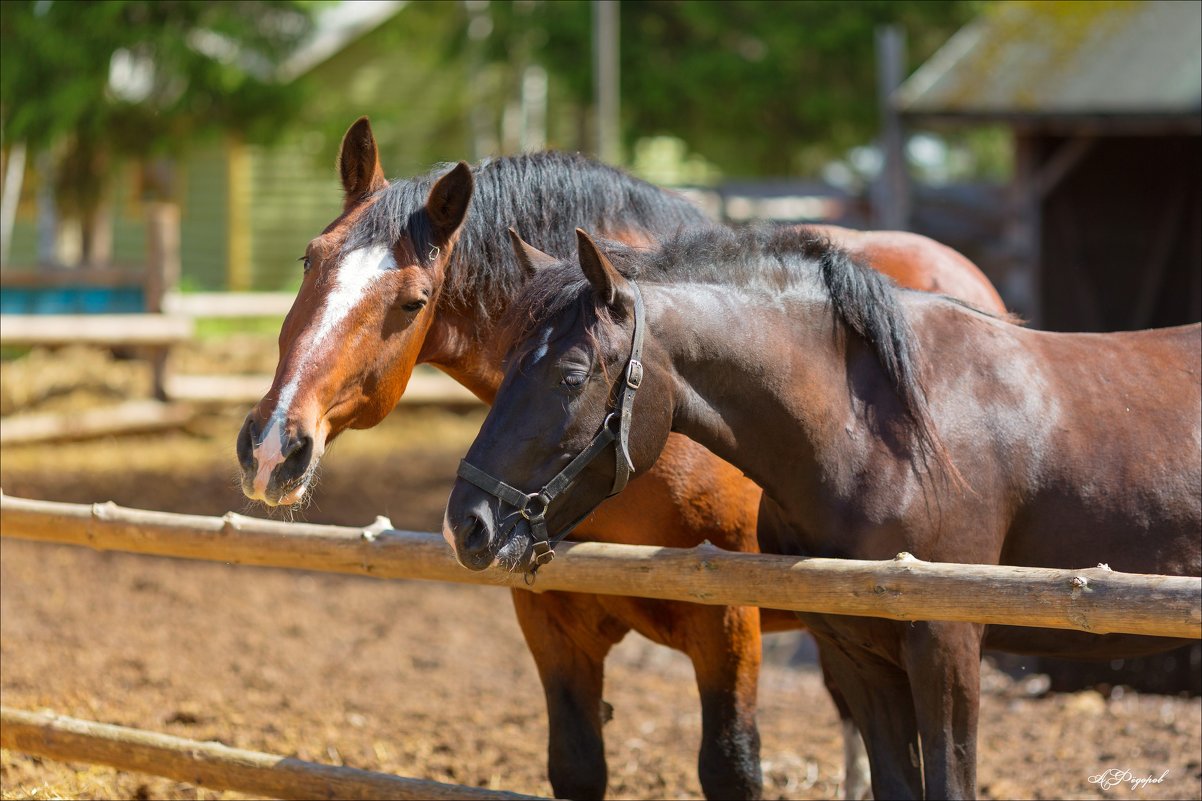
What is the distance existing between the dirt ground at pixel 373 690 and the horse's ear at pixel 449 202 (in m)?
0.74

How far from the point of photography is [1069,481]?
2982 millimetres

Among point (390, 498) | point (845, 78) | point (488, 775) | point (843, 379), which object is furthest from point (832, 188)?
point (843, 379)

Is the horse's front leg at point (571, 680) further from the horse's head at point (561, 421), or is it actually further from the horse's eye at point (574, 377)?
the horse's eye at point (574, 377)

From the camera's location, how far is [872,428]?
2.88 meters

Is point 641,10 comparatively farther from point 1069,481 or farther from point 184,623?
point 1069,481

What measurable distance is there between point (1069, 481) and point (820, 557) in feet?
2.04

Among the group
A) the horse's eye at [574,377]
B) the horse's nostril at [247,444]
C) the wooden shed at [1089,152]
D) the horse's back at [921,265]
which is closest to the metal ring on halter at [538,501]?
the horse's eye at [574,377]

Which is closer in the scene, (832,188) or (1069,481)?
(1069,481)

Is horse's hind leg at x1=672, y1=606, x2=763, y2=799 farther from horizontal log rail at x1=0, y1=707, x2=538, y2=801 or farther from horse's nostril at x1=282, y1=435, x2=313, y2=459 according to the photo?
horse's nostril at x1=282, y1=435, x2=313, y2=459

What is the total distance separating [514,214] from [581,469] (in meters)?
1.00

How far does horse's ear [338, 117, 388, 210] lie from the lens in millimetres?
3318

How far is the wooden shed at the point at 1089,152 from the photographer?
27.6 ft

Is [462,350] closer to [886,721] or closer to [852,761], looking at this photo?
[886,721]
